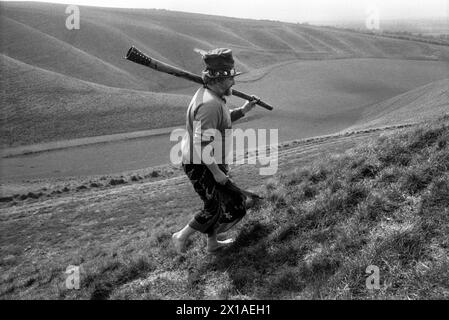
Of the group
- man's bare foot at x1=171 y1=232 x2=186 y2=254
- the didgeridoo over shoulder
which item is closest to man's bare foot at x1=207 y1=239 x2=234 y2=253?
man's bare foot at x1=171 y1=232 x2=186 y2=254

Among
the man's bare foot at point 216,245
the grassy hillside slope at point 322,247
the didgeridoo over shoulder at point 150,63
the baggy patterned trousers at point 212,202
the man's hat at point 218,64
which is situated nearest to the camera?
the grassy hillside slope at point 322,247

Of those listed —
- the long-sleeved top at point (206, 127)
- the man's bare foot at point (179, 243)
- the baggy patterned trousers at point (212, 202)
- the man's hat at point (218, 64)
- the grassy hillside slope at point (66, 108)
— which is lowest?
the grassy hillside slope at point (66, 108)

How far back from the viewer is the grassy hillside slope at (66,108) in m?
42.3

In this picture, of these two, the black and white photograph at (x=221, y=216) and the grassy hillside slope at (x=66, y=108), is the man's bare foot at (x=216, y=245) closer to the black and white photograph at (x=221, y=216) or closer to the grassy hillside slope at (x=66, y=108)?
the black and white photograph at (x=221, y=216)

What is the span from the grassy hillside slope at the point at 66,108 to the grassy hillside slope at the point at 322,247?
35.0m

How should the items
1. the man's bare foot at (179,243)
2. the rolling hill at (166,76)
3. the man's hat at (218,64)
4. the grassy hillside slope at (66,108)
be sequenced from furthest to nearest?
the rolling hill at (166,76)
the grassy hillside slope at (66,108)
the man's bare foot at (179,243)
the man's hat at (218,64)

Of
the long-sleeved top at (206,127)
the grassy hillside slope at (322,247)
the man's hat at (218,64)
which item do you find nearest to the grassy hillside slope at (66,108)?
the grassy hillside slope at (322,247)

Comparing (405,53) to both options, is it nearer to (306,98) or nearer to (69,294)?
(306,98)

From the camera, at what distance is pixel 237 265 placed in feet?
19.5

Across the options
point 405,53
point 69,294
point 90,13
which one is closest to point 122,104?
point 69,294

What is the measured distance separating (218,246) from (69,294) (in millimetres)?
2670

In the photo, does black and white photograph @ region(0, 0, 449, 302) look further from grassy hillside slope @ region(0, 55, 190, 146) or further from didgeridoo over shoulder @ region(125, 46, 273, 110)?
grassy hillside slope @ region(0, 55, 190, 146)

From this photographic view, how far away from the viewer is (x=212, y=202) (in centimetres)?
621

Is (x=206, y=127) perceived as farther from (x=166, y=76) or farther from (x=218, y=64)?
(x=166, y=76)
